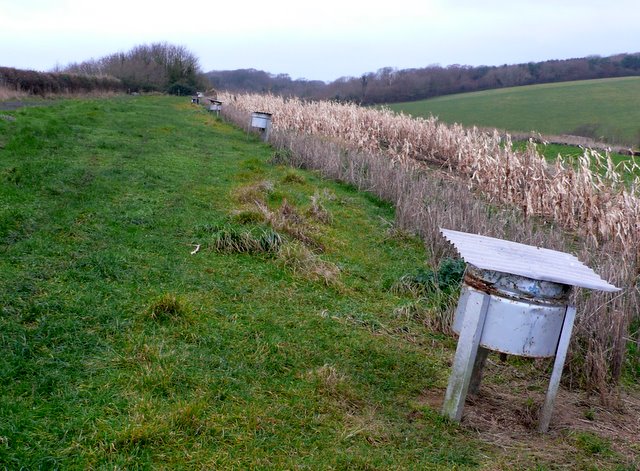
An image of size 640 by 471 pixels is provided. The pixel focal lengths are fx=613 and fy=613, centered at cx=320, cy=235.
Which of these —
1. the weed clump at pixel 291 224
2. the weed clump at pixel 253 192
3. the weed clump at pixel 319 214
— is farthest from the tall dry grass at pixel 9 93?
the weed clump at pixel 291 224

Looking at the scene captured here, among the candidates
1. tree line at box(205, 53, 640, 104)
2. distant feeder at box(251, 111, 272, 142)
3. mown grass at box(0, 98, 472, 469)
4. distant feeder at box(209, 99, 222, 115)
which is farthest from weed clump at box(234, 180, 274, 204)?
tree line at box(205, 53, 640, 104)

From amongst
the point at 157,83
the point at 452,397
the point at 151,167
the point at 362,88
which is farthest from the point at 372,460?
the point at 157,83

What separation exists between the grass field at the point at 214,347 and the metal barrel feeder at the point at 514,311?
0.43 metres

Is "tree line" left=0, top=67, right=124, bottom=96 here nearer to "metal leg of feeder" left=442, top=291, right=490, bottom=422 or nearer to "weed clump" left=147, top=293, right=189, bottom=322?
"weed clump" left=147, top=293, right=189, bottom=322

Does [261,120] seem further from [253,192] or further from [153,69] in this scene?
[153,69]

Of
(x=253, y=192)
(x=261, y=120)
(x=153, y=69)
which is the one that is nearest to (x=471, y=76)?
(x=153, y=69)

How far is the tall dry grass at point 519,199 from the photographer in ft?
15.0

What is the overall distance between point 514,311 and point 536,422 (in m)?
0.81

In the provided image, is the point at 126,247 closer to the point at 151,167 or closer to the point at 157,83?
the point at 151,167

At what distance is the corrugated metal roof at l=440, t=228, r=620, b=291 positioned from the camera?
3021mm

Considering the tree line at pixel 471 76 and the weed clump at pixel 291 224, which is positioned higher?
the tree line at pixel 471 76

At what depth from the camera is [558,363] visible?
10.7 feet

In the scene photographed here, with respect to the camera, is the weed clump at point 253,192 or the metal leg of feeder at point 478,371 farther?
the weed clump at point 253,192

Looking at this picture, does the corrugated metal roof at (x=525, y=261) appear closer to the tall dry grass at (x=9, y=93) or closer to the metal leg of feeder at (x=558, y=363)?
the metal leg of feeder at (x=558, y=363)
